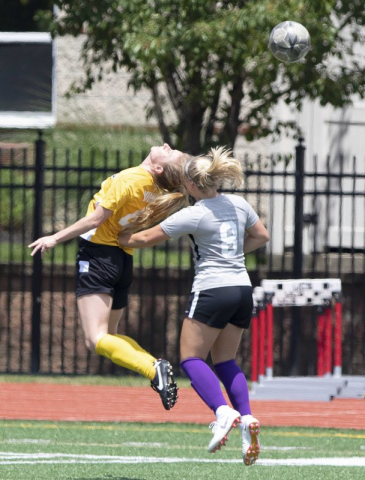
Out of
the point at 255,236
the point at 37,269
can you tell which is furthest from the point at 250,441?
the point at 37,269

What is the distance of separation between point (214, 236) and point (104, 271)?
3.05ft

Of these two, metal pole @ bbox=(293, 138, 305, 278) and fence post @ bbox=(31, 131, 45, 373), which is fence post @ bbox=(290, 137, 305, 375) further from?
fence post @ bbox=(31, 131, 45, 373)

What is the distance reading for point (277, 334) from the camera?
40.0 feet

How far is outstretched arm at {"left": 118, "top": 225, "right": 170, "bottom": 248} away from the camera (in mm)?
6465

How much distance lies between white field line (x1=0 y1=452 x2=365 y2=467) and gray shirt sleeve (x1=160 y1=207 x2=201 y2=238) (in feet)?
5.06

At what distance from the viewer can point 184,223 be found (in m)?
6.34

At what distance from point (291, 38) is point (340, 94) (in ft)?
8.70

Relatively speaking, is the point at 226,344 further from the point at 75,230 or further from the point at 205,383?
the point at 75,230

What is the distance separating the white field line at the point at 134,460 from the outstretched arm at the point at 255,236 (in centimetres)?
137

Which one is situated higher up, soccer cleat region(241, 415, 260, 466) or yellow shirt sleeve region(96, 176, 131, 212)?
yellow shirt sleeve region(96, 176, 131, 212)

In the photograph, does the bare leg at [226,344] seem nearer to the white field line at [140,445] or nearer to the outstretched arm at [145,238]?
the outstretched arm at [145,238]

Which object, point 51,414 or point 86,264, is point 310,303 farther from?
point 86,264

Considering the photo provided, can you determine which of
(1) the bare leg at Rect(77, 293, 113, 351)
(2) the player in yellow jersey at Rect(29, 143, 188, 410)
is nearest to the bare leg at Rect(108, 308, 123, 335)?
(2) the player in yellow jersey at Rect(29, 143, 188, 410)

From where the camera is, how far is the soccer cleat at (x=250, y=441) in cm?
603
